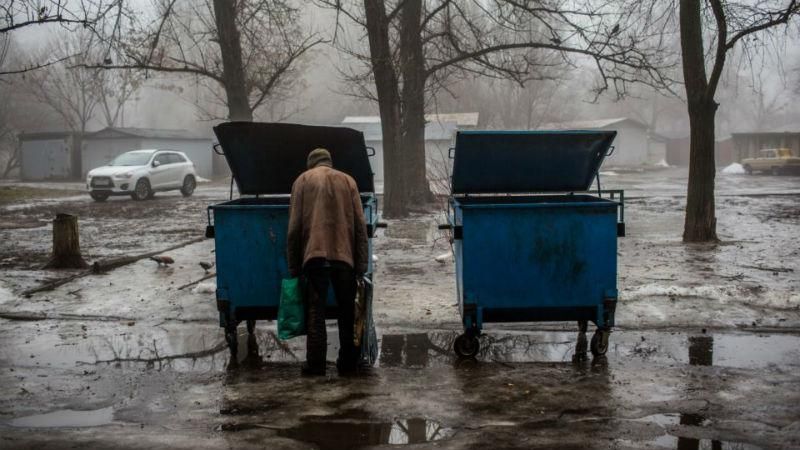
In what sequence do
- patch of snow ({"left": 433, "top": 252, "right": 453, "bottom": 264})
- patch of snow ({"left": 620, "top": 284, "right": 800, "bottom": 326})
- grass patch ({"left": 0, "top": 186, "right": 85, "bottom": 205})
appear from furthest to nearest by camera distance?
grass patch ({"left": 0, "top": 186, "right": 85, "bottom": 205}) → patch of snow ({"left": 433, "top": 252, "right": 453, "bottom": 264}) → patch of snow ({"left": 620, "top": 284, "right": 800, "bottom": 326})

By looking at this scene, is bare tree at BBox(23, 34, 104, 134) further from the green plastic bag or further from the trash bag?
the green plastic bag

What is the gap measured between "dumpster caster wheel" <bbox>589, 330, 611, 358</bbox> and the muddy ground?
0.56 feet

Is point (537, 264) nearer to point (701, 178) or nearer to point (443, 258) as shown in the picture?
point (443, 258)

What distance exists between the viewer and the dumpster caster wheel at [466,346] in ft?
19.6

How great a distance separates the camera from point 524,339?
6.69 m

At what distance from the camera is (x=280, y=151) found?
667 cm

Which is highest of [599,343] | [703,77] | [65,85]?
[65,85]

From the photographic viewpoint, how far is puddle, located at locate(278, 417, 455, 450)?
13.7 feet

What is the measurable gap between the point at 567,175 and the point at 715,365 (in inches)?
76.6

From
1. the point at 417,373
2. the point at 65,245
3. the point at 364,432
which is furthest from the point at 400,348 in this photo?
the point at 65,245

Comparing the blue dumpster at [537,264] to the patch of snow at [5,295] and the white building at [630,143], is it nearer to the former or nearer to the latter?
the patch of snow at [5,295]

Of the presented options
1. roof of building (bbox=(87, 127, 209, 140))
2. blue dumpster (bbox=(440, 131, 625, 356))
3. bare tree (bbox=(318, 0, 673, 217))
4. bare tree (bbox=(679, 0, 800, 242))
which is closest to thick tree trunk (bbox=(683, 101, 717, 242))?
bare tree (bbox=(679, 0, 800, 242))

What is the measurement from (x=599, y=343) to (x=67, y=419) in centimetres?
381

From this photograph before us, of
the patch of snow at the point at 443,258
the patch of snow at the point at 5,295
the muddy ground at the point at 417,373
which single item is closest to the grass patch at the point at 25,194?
the patch of snow at the point at 5,295
